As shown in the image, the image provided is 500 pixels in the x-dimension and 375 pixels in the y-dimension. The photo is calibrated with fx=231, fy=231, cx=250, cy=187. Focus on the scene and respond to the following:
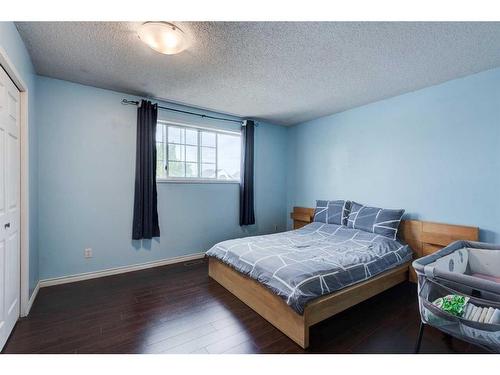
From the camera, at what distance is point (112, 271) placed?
9.77ft

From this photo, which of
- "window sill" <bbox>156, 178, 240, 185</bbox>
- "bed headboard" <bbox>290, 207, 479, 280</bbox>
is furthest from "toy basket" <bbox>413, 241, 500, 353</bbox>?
"window sill" <bbox>156, 178, 240, 185</bbox>

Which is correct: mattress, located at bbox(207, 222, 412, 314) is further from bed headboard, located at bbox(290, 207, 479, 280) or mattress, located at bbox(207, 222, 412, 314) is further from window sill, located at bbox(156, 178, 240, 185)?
window sill, located at bbox(156, 178, 240, 185)

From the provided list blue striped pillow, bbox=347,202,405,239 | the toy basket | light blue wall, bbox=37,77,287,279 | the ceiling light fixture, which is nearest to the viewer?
the toy basket

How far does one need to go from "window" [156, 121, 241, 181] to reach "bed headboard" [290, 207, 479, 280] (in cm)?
261

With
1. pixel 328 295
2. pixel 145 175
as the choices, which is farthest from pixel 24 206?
pixel 328 295

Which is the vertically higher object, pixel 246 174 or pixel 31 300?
pixel 246 174

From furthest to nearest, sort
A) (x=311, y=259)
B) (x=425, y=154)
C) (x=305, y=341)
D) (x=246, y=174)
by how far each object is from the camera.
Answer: (x=246, y=174)
(x=425, y=154)
(x=311, y=259)
(x=305, y=341)

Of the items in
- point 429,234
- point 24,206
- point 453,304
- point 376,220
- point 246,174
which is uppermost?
point 246,174

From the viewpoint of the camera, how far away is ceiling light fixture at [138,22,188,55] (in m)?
1.69

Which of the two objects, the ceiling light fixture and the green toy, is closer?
the green toy

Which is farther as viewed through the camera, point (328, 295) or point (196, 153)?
point (196, 153)

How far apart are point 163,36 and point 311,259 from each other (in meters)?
2.23

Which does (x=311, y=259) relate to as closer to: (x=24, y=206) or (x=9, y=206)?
(x=9, y=206)
